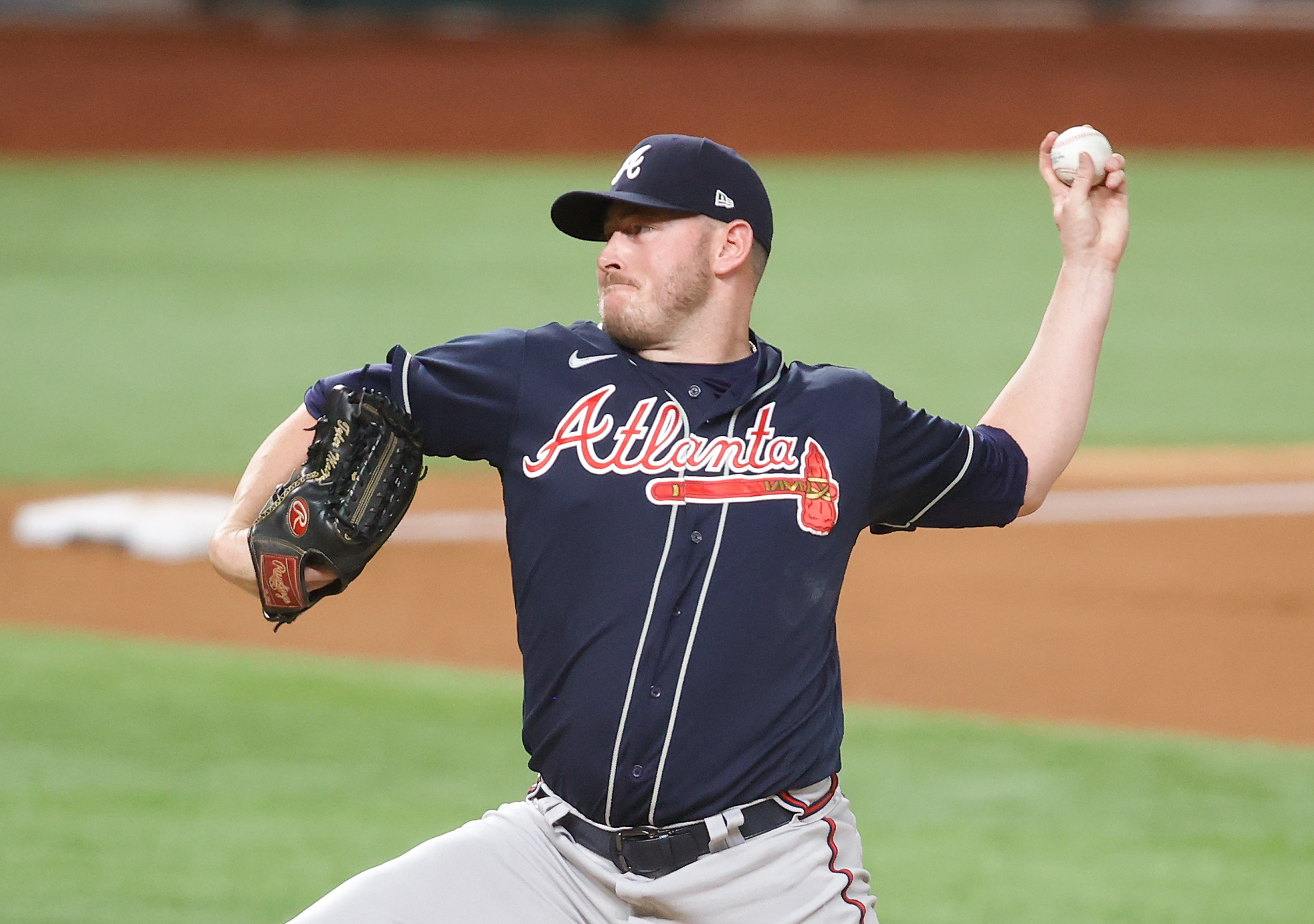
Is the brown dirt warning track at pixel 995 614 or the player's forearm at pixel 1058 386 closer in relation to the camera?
the player's forearm at pixel 1058 386

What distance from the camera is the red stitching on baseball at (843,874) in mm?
2781

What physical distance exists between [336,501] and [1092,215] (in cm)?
143

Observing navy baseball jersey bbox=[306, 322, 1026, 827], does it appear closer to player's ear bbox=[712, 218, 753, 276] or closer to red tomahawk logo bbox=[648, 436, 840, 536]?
red tomahawk logo bbox=[648, 436, 840, 536]

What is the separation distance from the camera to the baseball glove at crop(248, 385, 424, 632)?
108 inches

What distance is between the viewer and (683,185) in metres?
2.88

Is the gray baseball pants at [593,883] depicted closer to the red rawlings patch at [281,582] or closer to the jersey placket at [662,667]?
the jersey placket at [662,667]

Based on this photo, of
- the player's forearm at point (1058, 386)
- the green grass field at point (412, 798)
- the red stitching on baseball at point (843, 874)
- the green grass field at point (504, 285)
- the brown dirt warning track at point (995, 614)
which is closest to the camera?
the red stitching on baseball at point (843, 874)

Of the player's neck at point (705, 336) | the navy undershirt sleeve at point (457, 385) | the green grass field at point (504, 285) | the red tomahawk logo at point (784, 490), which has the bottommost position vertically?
the green grass field at point (504, 285)

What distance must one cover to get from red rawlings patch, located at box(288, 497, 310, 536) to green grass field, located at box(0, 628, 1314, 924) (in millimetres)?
1786

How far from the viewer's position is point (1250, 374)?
36.9 feet

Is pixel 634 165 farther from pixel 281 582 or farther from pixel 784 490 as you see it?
pixel 281 582

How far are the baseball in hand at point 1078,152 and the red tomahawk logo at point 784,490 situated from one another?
767mm

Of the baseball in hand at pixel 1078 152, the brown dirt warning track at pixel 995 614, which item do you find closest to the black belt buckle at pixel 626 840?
the baseball in hand at pixel 1078 152

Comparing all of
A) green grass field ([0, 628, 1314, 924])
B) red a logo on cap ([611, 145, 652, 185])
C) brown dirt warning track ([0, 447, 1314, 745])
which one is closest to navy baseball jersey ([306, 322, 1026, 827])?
red a logo on cap ([611, 145, 652, 185])
